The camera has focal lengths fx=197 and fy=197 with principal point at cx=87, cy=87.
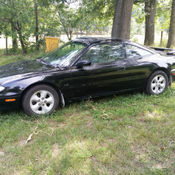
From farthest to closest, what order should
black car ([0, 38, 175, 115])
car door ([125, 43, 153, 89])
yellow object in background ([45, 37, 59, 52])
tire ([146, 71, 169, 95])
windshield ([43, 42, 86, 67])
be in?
yellow object in background ([45, 37, 59, 52])
tire ([146, 71, 169, 95])
car door ([125, 43, 153, 89])
windshield ([43, 42, 86, 67])
black car ([0, 38, 175, 115])

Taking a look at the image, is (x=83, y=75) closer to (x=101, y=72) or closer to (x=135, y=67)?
(x=101, y=72)

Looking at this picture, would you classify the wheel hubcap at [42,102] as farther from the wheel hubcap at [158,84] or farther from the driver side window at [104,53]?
the wheel hubcap at [158,84]

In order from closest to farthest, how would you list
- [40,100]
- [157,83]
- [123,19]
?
[40,100] < [157,83] < [123,19]

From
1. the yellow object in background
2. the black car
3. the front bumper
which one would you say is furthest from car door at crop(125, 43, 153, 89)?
the yellow object in background

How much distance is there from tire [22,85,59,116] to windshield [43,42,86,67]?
0.63 m

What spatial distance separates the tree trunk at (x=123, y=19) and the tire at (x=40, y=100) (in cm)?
516

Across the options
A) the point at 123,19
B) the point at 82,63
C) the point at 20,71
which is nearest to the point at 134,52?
the point at 82,63

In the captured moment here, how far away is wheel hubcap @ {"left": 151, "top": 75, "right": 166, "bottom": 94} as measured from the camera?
15.3 ft

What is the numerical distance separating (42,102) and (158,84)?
2.77m

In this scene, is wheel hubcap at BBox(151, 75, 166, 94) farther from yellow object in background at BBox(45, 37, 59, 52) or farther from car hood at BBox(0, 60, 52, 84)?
yellow object in background at BBox(45, 37, 59, 52)

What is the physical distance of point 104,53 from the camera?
13.8 feet

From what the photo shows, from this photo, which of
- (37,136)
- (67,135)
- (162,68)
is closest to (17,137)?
(37,136)

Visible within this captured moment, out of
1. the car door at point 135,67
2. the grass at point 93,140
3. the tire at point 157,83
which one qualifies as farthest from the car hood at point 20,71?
the tire at point 157,83

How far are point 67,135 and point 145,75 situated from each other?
7.89 feet
